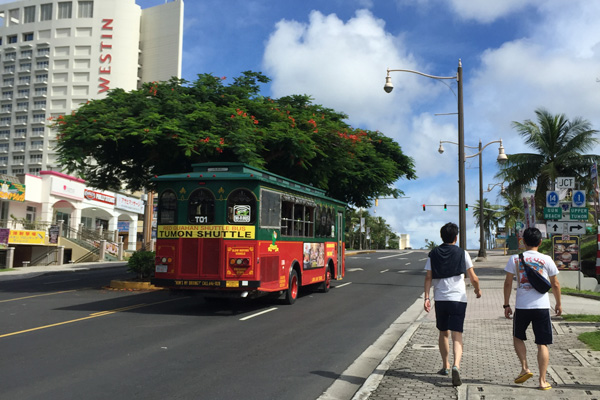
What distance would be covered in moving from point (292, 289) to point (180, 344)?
633 cm

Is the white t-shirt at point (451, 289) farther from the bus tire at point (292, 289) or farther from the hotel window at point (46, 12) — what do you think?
the hotel window at point (46, 12)

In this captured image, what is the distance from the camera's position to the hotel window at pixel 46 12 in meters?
95.5

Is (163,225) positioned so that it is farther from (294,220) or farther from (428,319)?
(428,319)

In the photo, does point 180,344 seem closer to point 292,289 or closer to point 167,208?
point 167,208

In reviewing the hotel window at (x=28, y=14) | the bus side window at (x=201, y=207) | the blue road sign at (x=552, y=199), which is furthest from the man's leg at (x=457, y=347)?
the hotel window at (x=28, y=14)

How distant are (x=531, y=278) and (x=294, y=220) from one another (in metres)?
9.86

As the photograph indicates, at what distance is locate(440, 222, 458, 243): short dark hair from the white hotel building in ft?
301

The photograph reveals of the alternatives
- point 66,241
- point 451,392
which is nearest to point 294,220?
point 451,392

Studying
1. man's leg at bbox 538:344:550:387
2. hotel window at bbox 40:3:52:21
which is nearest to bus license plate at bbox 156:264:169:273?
man's leg at bbox 538:344:550:387

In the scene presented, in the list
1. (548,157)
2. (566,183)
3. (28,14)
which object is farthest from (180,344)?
(28,14)

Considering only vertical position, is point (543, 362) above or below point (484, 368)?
above

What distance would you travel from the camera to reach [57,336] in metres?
9.88

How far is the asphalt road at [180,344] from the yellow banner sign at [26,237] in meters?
23.0

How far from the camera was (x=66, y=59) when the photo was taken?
93.0m
